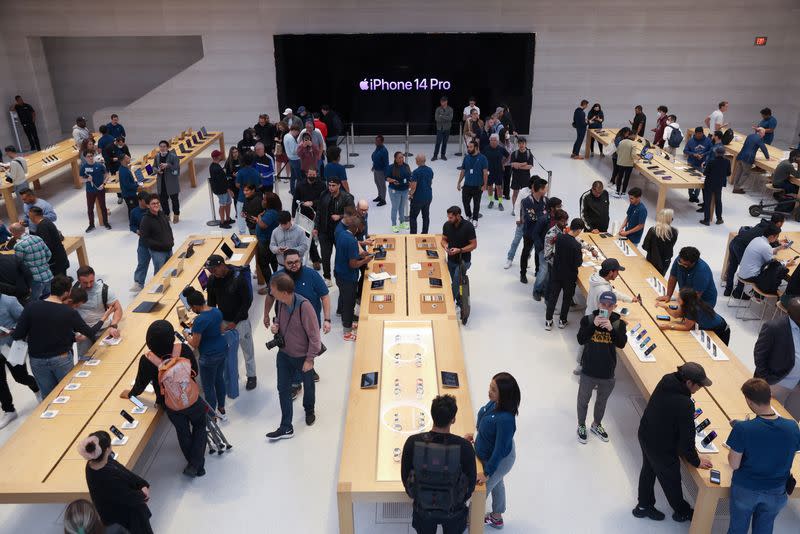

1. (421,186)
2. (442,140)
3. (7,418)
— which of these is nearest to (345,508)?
(7,418)

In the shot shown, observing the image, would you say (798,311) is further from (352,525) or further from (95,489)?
(95,489)

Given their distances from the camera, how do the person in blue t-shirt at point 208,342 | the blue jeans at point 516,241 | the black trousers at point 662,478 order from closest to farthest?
the black trousers at point 662,478
the person in blue t-shirt at point 208,342
the blue jeans at point 516,241

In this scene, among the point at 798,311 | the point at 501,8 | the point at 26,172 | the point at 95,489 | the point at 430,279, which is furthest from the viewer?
the point at 501,8

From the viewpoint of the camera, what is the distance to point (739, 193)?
517 inches

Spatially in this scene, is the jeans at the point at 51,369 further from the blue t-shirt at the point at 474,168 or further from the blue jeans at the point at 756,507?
the blue t-shirt at the point at 474,168

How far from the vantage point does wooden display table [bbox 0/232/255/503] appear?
437 cm

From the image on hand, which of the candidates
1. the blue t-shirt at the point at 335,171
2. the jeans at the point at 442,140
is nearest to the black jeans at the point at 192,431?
the blue t-shirt at the point at 335,171

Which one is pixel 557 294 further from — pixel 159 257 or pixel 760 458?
pixel 159 257

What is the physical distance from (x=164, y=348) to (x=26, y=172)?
8.37 m

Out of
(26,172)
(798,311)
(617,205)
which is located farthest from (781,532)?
(26,172)

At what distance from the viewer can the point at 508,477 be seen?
17.8 ft

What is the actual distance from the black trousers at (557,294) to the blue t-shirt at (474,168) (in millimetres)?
3378

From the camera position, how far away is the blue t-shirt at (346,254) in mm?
7043

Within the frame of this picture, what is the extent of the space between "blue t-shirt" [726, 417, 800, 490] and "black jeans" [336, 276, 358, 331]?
4.30 metres
